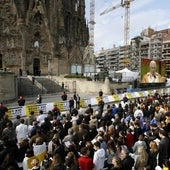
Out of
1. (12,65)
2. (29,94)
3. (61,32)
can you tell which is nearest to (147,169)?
(29,94)

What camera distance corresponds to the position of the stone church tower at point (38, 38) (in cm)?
5572

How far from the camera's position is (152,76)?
4744 centimetres

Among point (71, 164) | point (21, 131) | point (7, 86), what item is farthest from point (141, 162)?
point (7, 86)

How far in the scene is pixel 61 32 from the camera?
64.9m

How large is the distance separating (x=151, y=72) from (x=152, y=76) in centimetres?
65

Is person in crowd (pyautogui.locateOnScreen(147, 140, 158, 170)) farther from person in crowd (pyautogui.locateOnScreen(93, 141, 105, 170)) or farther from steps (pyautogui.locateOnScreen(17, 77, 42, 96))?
steps (pyautogui.locateOnScreen(17, 77, 42, 96))

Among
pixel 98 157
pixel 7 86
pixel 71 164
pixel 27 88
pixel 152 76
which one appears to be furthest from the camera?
pixel 152 76

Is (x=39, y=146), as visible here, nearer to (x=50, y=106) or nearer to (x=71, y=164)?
Result: (x=71, y=164)

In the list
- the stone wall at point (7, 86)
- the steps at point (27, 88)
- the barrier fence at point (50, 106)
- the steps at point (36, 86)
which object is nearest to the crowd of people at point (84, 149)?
the barrier fence at point (50, 106)

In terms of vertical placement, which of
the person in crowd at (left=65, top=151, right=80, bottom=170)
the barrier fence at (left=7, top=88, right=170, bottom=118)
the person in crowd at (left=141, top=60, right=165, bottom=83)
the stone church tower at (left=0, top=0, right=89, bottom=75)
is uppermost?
the stone church tower at (left=0, top=0, right=89, bottom=75)

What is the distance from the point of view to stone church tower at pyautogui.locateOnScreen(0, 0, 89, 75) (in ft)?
183

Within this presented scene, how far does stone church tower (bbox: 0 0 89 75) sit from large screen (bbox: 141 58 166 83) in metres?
18.7

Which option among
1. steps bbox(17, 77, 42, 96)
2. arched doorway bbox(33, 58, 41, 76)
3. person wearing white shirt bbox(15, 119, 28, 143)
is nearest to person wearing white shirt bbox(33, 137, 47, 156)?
person wearing white shirt bbox(15, 119, 28, 143)

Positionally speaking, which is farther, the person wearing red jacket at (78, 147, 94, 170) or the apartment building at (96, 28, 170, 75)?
the apartment building at (96, 28, 170, 75)
